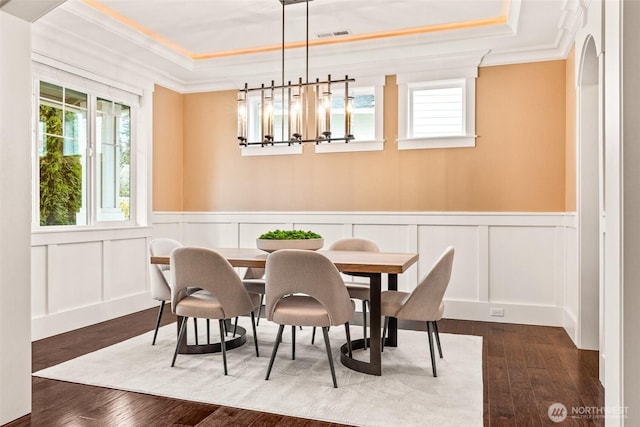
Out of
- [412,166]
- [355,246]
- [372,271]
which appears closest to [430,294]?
[372,271]

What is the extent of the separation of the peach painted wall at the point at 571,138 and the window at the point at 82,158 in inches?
169

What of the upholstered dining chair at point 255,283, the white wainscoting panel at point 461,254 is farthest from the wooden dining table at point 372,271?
the white wainscoting panel at point 461,254

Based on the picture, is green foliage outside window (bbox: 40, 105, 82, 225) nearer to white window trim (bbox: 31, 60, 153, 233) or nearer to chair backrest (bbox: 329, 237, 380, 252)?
white window trim (bbox: 31, 60, 153, 233)

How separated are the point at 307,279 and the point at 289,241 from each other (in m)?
0.71

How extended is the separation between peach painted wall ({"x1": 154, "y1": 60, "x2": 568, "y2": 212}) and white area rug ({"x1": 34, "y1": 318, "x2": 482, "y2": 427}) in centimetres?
161

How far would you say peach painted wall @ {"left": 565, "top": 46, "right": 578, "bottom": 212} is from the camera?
399cm

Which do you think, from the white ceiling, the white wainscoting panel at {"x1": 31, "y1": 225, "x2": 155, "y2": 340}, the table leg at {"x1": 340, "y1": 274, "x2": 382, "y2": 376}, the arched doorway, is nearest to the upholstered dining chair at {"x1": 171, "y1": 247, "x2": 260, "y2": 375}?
the table leg at {"x1": 340, "y1": 274, "x2": 382, "y2": 376}

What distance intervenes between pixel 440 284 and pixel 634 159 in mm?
1679

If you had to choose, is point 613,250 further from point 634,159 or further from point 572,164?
point 572,164

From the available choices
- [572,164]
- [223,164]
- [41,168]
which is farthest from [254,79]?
[572,164]

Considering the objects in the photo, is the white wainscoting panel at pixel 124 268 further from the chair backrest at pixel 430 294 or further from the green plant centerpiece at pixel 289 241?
the chair backrest at pixel 430 294

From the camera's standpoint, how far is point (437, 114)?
4840 mm

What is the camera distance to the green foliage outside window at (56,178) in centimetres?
403
